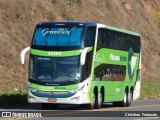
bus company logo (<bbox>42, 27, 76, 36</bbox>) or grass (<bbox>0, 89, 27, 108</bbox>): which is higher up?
bus company logo (<bbox>42, 27, 76, 36</bbox>)

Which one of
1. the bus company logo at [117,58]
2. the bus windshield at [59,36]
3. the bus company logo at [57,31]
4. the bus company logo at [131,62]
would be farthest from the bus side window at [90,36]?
the bus company logo at [131,62]

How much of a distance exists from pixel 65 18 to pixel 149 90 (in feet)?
28.7

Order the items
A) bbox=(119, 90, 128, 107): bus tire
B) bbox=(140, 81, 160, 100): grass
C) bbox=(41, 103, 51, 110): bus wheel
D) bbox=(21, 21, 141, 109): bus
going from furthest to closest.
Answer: bbox=(140, 81, 160, 100): grass
bbox=(119, 90, 128, 107): bus tire
bbox=(41, 103, 51, 110): bus wheel
bbox=(21, 21, 141, 109): bus

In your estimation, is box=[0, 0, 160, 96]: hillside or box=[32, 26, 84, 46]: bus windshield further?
box=[0, 0, 160, 96]: hillside

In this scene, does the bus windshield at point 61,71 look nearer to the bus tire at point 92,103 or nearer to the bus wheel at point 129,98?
the bus tire at point 92,103

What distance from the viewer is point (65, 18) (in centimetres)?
4878

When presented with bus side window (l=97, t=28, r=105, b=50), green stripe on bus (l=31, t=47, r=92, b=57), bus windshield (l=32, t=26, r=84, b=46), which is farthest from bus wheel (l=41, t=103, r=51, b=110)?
bus side window (l=97, t=28, r=105, b=50)

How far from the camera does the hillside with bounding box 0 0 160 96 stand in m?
38.5

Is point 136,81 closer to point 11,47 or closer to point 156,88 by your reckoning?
point 11,47

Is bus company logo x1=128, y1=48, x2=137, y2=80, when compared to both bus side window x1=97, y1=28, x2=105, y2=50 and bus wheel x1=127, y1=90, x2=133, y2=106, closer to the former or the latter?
bus wheel x1=127, y1=90, x2=133, y2=106

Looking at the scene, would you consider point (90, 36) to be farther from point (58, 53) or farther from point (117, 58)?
point (117, 58)

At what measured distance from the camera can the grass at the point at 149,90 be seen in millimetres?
46869

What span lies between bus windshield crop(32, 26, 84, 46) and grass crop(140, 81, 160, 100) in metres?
19.0

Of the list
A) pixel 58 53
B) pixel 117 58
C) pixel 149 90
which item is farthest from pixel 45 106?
pixel 149 90
